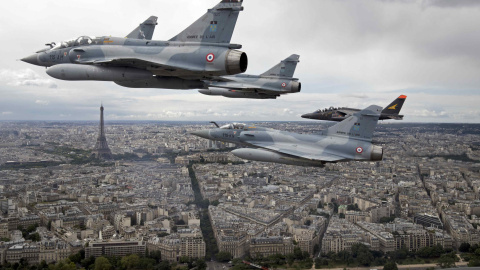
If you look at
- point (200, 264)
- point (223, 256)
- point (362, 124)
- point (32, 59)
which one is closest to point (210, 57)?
point (32, 59)

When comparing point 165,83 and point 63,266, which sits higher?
→ point 165,83

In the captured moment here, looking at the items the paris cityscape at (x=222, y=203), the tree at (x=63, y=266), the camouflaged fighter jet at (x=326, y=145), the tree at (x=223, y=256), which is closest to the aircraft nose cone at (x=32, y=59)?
the camouflaged fighter jet at (x=326, y=145)

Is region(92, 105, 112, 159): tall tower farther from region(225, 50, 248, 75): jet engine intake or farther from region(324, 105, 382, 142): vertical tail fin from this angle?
region(225, 50, 248, 75): jet engine intake

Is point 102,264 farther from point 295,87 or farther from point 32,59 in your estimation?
point 295,87

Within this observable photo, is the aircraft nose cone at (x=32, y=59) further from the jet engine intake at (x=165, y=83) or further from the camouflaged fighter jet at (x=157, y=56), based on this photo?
the jet engine intake at (x=165, y=83)

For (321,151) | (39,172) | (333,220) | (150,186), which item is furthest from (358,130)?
(39,172)
